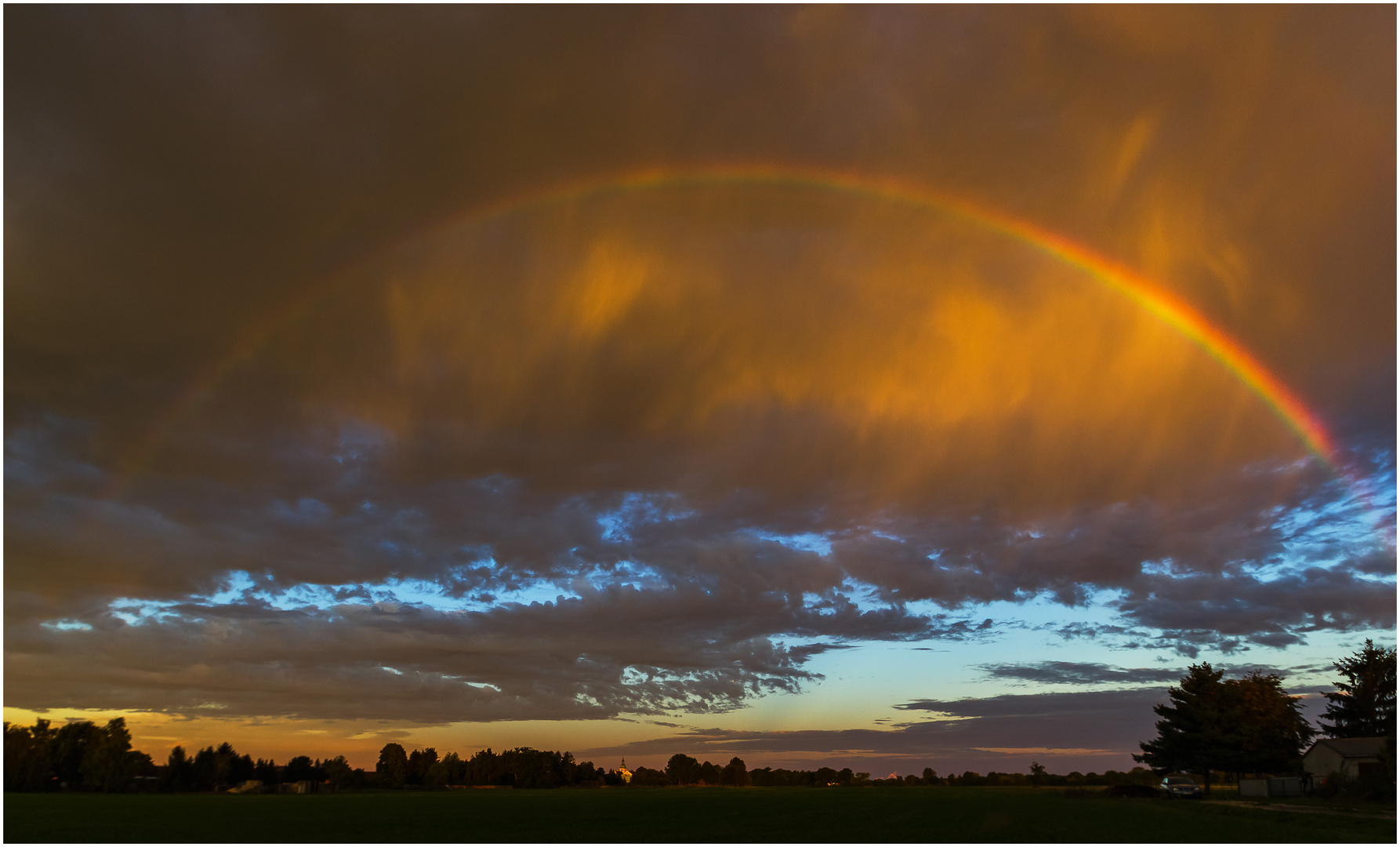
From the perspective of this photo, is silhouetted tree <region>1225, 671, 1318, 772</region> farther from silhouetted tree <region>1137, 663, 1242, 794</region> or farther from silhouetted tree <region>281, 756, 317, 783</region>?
Answer: silhouetted tree <region>281, 756, 317, 783</region>

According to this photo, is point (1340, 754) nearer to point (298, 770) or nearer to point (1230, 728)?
point (1230, 728)

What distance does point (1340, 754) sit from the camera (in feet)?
298

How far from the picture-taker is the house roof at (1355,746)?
8694 cm

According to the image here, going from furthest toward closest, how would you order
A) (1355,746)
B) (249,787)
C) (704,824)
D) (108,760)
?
1. (249,787)
2. (108,760)
3. (1355,746)
4. (704,824)

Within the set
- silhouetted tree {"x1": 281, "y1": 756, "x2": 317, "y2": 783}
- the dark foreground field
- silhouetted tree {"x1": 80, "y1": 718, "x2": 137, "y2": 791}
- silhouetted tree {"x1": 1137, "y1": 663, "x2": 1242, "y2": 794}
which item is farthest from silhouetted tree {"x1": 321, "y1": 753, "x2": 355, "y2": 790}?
silhouetted tree {"x1": 1137, "y1": 663, "x2": 1242, "y2": 794}

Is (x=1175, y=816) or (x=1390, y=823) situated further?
(x=1175, y=816)

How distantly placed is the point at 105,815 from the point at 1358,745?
116 m

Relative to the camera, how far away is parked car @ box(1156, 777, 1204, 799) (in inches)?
3691

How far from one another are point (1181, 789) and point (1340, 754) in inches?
635

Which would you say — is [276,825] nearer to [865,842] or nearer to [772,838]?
[772,838]

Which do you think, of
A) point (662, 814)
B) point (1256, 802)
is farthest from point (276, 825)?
point (1256, 802)

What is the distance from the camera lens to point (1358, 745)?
294ft

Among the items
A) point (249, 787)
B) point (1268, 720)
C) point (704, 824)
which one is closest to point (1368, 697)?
point (1268, 720)

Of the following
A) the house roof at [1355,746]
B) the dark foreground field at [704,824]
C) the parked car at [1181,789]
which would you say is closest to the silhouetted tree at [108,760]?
the dark foreground field at [704,824]
